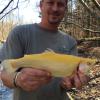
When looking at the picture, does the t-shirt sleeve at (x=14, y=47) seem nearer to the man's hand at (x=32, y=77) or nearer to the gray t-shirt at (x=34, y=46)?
the gray t-shirt at (x=34, y=46)

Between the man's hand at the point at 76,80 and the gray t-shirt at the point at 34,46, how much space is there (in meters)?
0.06

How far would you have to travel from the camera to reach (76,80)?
1.94 metres

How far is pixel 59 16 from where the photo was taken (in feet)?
7.29

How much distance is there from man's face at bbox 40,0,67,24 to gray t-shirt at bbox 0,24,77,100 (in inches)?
3.2

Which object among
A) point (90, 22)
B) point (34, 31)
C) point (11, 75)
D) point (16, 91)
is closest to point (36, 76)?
point (11, 75)

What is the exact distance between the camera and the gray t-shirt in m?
2.11

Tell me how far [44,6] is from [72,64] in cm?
62

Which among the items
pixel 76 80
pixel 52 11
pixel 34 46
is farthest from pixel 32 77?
→ pixel 52 11

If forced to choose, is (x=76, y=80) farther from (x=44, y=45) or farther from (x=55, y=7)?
(x=55, y=7)

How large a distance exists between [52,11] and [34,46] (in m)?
0.27

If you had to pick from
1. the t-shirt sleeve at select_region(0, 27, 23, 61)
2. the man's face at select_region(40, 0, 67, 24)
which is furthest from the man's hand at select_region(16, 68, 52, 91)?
the man's face at select_region(40, 0, 67, 24)

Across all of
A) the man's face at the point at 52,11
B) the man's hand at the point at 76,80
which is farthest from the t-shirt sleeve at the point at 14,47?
the man's hand at the point at 76,80

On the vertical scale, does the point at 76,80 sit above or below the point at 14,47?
below

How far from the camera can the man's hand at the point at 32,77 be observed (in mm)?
1791
